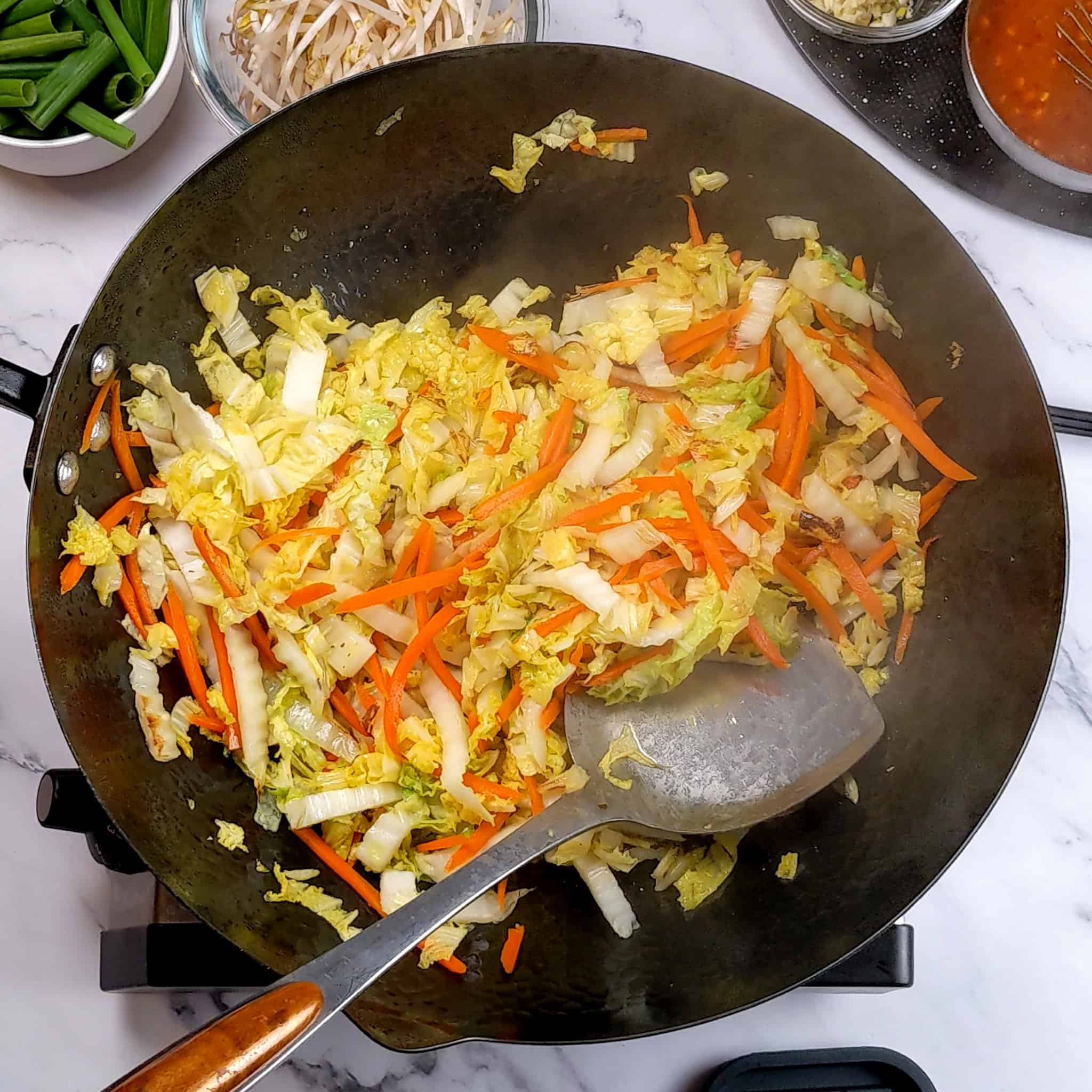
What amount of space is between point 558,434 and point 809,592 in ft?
1.20

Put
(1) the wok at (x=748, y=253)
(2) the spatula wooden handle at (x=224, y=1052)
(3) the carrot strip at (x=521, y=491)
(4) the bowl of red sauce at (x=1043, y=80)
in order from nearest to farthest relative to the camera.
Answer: (2) the spatula wooden handle at (x=224, y=1052), (1) the wok at (x=748, y=253), (3) the carrot strip at (x=521, y=491), (4) the bowl of red sauce at (x=1043, y=80)

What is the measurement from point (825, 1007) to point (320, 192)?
1302mm

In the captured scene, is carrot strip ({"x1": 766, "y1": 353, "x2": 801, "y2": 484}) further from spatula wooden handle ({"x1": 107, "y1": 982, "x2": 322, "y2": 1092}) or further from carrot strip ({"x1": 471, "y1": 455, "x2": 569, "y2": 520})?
spatula wooden handle ({"x1": 107, "y1": 982, "x2": 322, "y2": 1092})

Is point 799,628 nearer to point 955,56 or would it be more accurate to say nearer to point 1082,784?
point 1082,784

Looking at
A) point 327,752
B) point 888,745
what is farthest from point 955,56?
point 327,752

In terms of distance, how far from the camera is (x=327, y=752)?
4.03ft

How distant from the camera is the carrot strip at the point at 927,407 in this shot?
4.09 feet

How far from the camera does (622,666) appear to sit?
1.18 meters

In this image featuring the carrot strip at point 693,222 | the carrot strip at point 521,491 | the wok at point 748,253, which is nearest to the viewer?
the wok at point 748,253

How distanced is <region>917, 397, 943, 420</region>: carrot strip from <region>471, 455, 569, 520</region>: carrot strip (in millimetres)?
448

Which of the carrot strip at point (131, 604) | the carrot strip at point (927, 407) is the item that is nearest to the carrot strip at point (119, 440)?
the carrot strip at point (131, 604)

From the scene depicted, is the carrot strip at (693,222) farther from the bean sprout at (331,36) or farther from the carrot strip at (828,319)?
the bean sprout at (331,36)

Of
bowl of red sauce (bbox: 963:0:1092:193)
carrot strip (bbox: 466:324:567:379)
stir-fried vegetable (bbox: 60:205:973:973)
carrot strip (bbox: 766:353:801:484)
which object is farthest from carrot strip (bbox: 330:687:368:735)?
bowl of red sauce (bbox: 963:0:1092:193)

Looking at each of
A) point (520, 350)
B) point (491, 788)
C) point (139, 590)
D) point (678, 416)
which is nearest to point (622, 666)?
point (491, 788)
